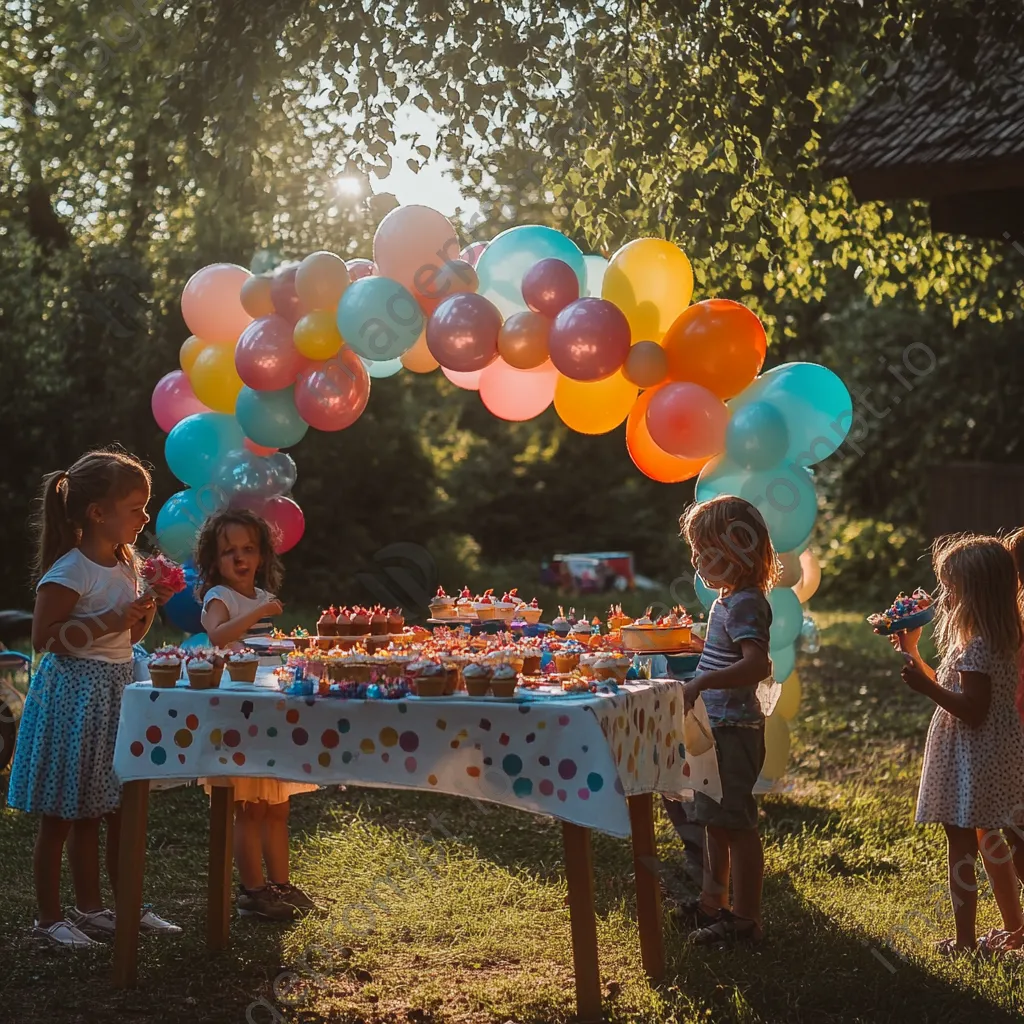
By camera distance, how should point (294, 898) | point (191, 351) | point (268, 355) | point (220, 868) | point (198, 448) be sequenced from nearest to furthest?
point (220, 868), point (294, 898), point (268, 355), point (198, 448), point (191, 351)

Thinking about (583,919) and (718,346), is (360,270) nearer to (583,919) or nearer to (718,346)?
(718,346)

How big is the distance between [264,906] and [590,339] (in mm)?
2605

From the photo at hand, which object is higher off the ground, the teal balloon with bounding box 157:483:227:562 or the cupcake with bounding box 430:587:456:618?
the teal balloon with bounding box 157:483:227:562

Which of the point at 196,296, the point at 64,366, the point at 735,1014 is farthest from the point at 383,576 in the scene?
the point at 735,1014

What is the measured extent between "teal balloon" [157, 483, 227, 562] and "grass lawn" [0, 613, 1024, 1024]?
1.37 meters

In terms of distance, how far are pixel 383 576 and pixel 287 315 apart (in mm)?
9545

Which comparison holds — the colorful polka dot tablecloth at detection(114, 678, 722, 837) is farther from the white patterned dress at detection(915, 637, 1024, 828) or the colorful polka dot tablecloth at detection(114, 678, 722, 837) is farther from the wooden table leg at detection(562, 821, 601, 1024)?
the white patterned dress at detection(915, 637, 1024, 828)

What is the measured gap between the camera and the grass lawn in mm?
3998

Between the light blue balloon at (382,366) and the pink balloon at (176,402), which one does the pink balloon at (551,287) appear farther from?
the pink balloon at (176,402)

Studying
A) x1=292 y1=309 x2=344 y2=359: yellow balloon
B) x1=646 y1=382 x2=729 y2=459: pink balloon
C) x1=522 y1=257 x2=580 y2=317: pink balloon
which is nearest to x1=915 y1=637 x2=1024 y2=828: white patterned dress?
x1=646 y1=382 x2=729 y2=459: pink balloon

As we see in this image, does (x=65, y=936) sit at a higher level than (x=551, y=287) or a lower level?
lower

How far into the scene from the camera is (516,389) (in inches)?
255

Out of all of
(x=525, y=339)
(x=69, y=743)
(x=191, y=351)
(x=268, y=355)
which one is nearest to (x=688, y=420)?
(x=525, y=339)

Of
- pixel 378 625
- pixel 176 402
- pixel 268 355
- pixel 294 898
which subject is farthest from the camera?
pixel 176 402
